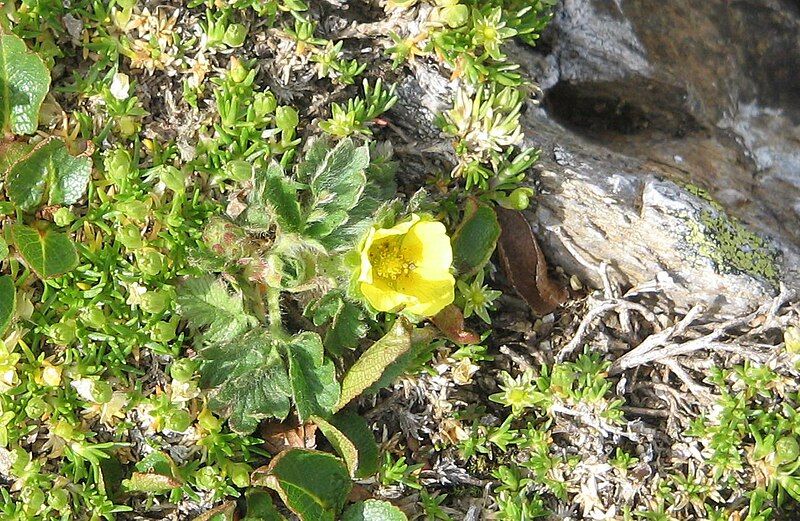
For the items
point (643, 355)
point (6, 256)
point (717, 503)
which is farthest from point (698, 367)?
point (6, 256)

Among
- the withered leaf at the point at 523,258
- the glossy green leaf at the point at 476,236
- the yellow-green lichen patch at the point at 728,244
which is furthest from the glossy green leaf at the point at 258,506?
the yellow-green lichen patch at the point at 728,244

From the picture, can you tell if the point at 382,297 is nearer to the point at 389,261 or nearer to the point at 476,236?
the point at 389,261

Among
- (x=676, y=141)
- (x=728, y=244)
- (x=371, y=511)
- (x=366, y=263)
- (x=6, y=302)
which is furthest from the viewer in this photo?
(x=676, y=141)

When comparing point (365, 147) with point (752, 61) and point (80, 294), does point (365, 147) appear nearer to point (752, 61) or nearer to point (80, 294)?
point (80, 294)

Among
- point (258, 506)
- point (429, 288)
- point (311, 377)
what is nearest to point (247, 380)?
point (311, 377)

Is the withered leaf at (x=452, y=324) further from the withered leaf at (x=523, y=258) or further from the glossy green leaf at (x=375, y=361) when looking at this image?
the withered leaf at (x=523, y=258)
